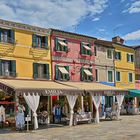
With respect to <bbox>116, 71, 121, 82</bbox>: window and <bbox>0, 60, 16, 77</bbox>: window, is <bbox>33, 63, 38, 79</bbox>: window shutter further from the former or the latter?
<bbox>116, 71, 121, 82</bbox>: window

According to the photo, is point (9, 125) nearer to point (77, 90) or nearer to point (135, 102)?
point (77, 90)

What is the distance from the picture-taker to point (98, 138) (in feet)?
61.2

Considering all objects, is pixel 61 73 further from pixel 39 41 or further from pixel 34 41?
pixel 34 41

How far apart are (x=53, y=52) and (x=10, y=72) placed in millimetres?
5497

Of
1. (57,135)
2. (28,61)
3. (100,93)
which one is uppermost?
(28,61)

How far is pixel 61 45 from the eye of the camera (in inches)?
1276

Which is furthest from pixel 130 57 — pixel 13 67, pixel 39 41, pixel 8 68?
pixel 8 68

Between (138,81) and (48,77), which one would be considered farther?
(138,81)

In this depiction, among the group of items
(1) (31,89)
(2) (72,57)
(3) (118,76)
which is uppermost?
(2) (72,57)

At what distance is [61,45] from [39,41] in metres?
2.49

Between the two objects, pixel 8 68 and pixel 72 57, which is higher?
pixel 72 57

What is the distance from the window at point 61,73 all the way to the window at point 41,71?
109 centimetres

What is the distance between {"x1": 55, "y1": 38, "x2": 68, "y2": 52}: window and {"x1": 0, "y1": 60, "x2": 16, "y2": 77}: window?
539cm

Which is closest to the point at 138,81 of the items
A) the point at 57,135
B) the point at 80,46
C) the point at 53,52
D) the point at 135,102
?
the point at 135,102
